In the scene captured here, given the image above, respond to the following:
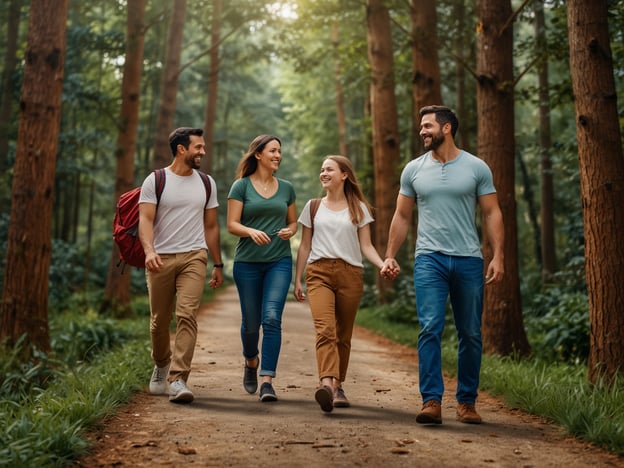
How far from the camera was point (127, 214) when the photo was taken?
6.80 meters

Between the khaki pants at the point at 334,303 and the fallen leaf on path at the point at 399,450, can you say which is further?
the khaki pants at the point at 334,303

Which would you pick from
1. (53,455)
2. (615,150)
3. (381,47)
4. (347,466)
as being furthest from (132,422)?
(381,47)

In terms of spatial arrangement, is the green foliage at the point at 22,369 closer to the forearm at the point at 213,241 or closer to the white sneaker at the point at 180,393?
the white sneaker at the point at 180,393

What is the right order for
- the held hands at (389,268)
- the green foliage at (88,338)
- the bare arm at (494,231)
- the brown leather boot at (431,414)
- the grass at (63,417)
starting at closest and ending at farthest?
the grass at (63,417) < the brown leather boot at (431,414) < the bare arm at (494,231) < the held hands at (389,268) < the green foliage at (88,338)

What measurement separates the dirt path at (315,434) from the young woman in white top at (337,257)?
646 millimetres

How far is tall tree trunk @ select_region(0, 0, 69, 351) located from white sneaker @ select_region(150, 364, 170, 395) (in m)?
3.66

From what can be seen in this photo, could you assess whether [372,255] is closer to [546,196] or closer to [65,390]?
[65,390]

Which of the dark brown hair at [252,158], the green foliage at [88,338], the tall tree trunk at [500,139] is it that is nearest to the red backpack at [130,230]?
the dark brown hair at [252,158]

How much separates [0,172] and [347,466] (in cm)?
1778

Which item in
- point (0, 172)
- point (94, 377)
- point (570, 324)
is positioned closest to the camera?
point (94, 377)

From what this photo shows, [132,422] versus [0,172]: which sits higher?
[0,172]

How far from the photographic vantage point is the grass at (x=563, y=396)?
5137mm

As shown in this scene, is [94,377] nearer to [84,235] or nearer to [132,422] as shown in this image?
[132,422]

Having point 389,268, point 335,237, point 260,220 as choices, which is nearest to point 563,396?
point 389,268
